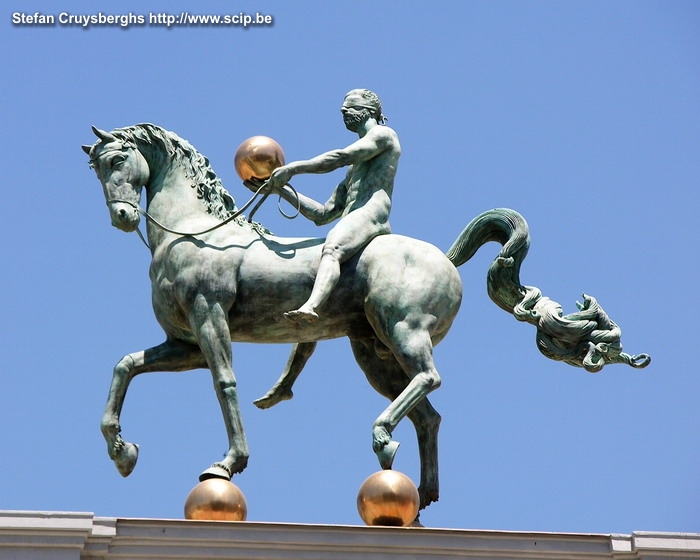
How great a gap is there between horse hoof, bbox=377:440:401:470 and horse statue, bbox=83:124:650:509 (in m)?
0.01

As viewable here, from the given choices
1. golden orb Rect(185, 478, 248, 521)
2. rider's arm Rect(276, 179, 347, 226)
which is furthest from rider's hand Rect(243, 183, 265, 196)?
golden orb Rect(185, 478, 248, 521)

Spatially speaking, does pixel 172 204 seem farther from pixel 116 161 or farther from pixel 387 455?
pixel 387 455

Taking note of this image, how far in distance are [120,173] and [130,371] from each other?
5.55ft

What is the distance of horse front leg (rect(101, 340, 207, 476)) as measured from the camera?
17.5 meters

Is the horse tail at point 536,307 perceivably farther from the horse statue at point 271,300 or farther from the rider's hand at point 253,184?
the rider's hand at point 253,184

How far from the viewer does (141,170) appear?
1814 cm

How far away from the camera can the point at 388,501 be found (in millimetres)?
16406

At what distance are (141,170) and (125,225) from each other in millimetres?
539

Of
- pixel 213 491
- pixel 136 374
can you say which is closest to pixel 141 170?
pixel 136 374

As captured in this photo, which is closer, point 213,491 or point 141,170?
point 213,491

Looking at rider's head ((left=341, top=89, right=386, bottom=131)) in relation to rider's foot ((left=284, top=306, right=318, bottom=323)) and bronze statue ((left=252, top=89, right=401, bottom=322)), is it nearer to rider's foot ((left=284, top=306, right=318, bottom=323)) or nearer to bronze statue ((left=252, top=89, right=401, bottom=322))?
bronze statue ((left=252, top=89, right=401, bottom=322))

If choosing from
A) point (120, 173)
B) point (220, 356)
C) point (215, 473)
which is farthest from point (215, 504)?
point (120, 173)

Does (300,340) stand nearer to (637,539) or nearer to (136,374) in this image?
(136,374)

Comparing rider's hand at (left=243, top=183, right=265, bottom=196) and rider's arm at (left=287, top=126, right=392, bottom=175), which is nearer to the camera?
rider's arm at (left=287, top=126, right=392, bottom=175)
